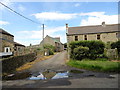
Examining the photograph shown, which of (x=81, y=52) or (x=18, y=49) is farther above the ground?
(x=18, y=49)

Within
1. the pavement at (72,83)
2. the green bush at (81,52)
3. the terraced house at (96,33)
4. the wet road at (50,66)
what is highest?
the terraced house at (96,33)

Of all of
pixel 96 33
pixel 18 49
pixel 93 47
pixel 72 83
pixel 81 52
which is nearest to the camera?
pixel 72 83

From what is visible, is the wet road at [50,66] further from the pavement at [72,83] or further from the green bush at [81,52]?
the pavement at [72,83]

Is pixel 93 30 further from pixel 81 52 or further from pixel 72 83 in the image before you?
pixel 72 83

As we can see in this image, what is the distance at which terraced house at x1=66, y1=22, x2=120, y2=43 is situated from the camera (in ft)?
92.9

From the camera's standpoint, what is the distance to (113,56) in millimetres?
18000

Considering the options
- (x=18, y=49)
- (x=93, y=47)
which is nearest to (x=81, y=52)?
(x=93, y=47)

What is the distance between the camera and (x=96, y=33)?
29031 mm

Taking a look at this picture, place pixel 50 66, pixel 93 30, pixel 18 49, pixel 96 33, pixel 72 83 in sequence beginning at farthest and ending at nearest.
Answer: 1. pixel 18 49
2. pixel 93 30
3. pixel 96 33
4. pixel 50 66
5. pixel 72 83

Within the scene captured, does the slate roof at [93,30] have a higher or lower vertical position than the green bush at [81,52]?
higher

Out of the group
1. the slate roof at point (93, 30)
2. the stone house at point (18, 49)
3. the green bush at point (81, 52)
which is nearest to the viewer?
the stone house at point (18, 49)

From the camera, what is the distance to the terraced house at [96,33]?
28.3m

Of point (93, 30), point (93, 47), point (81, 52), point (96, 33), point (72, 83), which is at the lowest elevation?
point (72, 83)

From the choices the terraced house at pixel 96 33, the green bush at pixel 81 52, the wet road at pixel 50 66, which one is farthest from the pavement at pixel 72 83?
the terraced house at pixel 96 33
